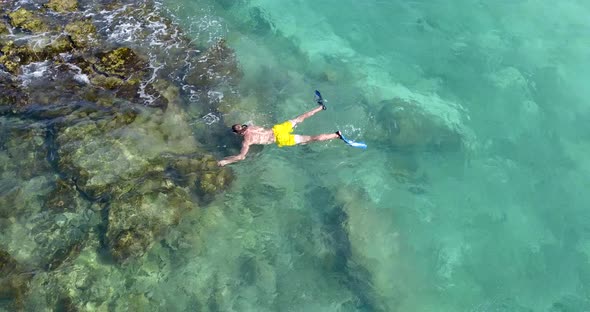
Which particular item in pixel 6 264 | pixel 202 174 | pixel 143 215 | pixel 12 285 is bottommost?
pixel 12 285

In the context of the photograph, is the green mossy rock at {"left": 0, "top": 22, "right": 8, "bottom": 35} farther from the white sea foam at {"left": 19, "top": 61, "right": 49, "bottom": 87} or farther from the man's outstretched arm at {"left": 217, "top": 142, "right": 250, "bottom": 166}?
the man's outstretched arm at {"left": 217, "top": 142, "right": 250, "bottom": 166}

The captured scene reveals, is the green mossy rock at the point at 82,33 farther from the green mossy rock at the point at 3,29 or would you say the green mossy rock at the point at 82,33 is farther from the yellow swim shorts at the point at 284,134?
the yellow swim shorts at the point at 284,134

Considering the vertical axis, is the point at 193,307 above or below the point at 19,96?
below

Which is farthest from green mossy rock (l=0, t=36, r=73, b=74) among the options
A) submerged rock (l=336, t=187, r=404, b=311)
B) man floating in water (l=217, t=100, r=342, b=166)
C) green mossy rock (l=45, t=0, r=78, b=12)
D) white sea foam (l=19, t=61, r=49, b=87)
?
submerged rock (l=336, t=187, r=404, b=311)

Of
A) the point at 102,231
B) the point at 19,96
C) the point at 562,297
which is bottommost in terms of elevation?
the point at 562,297

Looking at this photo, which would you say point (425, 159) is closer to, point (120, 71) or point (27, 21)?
point (120, 71)

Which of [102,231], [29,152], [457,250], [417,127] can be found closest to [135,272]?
[102,231]

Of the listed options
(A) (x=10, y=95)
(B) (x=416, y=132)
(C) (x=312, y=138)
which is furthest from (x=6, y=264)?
(B) (x=416, y=132)

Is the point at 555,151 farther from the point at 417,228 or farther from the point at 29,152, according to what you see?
the point at 29,152
